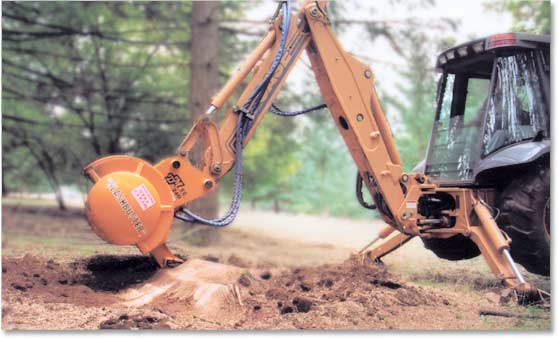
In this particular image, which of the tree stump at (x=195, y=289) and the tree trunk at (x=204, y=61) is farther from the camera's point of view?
the tree trunk at (x=204, y=61)

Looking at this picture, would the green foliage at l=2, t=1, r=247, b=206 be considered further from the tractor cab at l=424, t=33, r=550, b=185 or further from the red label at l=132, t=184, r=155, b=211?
the red label at l=132, t=184, r=155, b=211

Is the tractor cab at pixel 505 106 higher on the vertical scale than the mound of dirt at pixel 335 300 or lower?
higher

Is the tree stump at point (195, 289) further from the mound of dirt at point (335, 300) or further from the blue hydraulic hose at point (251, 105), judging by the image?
the blue hydraulic hose at point (251, 105)

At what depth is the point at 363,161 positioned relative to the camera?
175 inches

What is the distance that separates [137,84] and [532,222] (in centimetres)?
757

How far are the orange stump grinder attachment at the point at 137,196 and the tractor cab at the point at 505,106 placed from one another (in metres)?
2.00

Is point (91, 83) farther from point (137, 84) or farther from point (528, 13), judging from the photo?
point (528, 13)

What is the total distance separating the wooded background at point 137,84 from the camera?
8.09m

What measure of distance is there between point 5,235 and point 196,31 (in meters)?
3.71

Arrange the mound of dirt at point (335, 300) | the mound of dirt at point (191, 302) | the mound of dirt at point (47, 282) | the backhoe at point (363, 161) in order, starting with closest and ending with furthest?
1. the mound of dirt at point (191, 302)
2. the mound of dirt at point (335, 300)
3. the mound of dirt at point (47, 282)
4. the backhoe at point (363, 161)

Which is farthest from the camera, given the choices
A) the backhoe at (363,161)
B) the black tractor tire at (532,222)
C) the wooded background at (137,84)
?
the wooded background at (137,84)

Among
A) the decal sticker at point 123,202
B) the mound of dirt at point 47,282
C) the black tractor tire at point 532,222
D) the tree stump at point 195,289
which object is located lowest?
the mound of dirt at point 47,282

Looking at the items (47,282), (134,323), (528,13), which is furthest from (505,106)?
(47,282)

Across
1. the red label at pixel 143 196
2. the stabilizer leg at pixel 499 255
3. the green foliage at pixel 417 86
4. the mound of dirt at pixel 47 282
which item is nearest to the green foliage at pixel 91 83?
the green foliage at pixel 417 86
